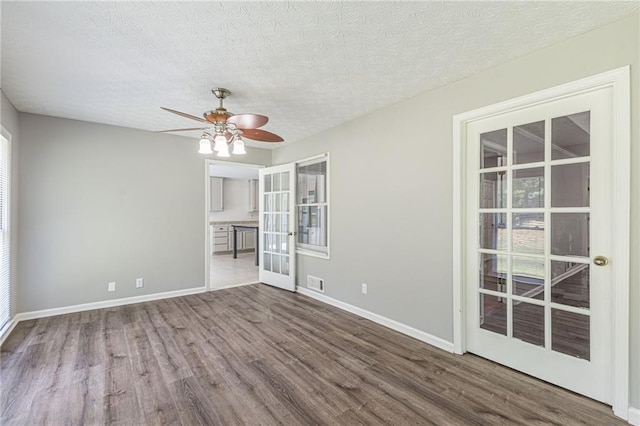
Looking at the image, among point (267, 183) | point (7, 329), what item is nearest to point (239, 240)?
point (267, 183)

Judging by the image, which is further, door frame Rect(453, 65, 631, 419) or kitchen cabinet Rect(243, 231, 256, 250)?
kitchen cabinet Rect(243, 231, 256, 250)

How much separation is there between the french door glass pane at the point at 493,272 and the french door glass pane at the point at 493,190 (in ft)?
1.43

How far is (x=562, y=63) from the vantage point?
2.02m

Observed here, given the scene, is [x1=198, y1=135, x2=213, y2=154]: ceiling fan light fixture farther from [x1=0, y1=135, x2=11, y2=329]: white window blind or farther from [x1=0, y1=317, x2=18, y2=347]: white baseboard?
[x1=0, y1=317, x2=18, y2=347]: white baseboard

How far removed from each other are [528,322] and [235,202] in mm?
8332

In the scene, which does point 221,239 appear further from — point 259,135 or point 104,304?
point 259,135

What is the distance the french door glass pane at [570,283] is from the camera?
6.54ft

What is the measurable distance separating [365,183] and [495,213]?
4.88 ft

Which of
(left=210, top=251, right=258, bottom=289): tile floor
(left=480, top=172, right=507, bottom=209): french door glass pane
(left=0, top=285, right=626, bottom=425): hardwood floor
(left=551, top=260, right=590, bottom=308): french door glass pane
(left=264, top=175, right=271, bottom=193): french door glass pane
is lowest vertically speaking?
(left=0, top=285, right=626, bottom=425): hardwood floor

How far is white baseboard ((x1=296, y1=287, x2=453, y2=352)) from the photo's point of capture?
271 centimetres

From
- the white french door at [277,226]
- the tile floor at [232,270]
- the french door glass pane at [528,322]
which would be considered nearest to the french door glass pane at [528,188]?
the french door glass pane at [528,322]

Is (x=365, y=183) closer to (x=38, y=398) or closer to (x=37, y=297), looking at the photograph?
(x=38, y=398)

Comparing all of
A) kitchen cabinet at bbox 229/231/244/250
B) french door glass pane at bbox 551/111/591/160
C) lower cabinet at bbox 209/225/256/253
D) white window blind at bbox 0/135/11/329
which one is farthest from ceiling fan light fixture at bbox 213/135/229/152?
kitchen cabinet at bbox 229/231/244/250

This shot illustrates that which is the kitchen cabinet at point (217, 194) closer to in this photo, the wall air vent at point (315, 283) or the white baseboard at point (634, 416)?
the wall air vent at point (315, 283)
